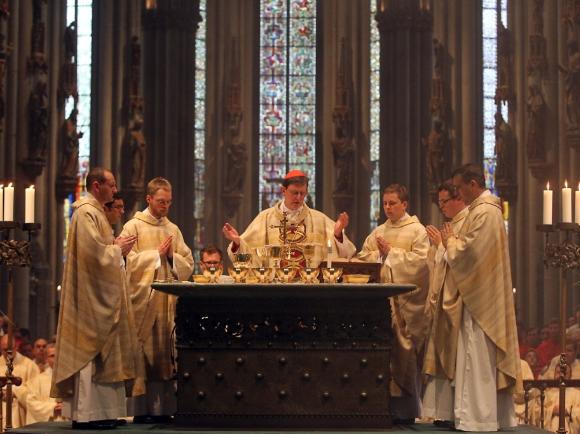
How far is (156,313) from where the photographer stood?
12828 mm

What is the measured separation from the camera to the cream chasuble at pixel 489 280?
1175cm

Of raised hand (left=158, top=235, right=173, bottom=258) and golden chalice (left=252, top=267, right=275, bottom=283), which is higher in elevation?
raised hand (left=158, top=235, right=173, bottom=258)

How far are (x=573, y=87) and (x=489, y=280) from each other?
10564 millimetres

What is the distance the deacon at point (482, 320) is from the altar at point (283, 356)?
616 millimetres

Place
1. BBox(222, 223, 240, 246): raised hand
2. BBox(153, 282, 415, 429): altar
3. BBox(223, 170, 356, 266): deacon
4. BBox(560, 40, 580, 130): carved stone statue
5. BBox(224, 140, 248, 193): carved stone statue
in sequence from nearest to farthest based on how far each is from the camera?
1. BBox(153, 282, 415, 429): altar
2. BBox(222, 223, 240, 246): raised hand
3. BBox(223, 170, 356, 266): deacon
4. BBox(560, 40, 580, 130): carved stone statue
5. BBox(224, 140, 248, 193): carved stone statue

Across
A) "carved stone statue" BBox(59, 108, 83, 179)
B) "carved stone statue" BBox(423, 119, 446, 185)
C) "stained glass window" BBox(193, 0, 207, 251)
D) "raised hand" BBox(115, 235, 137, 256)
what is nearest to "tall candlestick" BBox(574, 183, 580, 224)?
"raised hand" BBox(115, 235, 137, 256)

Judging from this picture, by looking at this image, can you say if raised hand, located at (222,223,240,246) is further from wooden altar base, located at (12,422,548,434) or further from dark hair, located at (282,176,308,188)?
wooden altar base, located at (12,422,548,434)

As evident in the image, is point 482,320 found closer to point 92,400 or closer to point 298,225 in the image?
point 298,225

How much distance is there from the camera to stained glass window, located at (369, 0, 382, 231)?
33.2 metres

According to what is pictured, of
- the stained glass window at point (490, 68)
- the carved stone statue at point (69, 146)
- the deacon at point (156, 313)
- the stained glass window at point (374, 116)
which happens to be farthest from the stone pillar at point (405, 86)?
the deacon at point (156, 313)

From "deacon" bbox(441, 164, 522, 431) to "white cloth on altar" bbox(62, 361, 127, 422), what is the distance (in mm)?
2691

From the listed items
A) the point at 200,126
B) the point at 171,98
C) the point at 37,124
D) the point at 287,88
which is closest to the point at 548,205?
the point at 37,124

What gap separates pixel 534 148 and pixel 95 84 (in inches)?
419

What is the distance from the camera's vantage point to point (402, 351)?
12914mm
